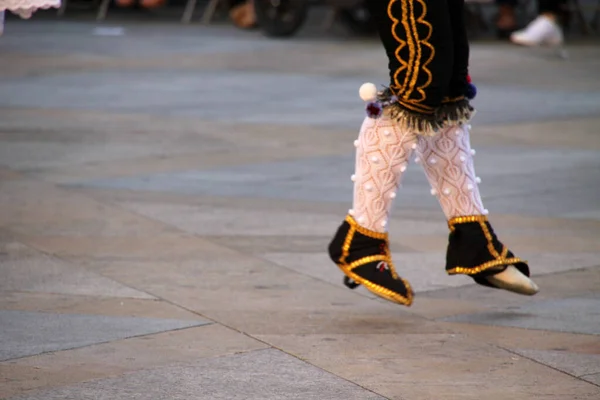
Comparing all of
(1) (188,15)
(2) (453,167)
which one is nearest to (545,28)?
(1) (188,15)

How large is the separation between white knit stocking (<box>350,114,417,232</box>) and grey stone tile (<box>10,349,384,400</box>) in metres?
0.69

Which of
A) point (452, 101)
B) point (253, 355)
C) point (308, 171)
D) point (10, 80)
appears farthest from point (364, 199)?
point (10, 80)

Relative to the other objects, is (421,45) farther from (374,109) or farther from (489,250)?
(489,250)

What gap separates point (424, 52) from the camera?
404cm

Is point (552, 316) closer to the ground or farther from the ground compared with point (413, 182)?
farther from the ground

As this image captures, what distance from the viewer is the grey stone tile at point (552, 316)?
4.07 meters

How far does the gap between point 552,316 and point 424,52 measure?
3.19 ft

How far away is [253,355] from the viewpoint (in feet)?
12.3

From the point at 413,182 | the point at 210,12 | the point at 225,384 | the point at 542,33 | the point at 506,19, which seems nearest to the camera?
the point at 225,384

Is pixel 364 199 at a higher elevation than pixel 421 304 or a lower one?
higher

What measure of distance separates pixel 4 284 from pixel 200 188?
1936 millimetres

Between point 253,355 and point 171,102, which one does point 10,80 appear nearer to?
point 171,102

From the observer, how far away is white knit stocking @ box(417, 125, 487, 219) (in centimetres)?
423

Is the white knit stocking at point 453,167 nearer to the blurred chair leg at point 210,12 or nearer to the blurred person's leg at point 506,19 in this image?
the blurred person's leg at point 506,19
